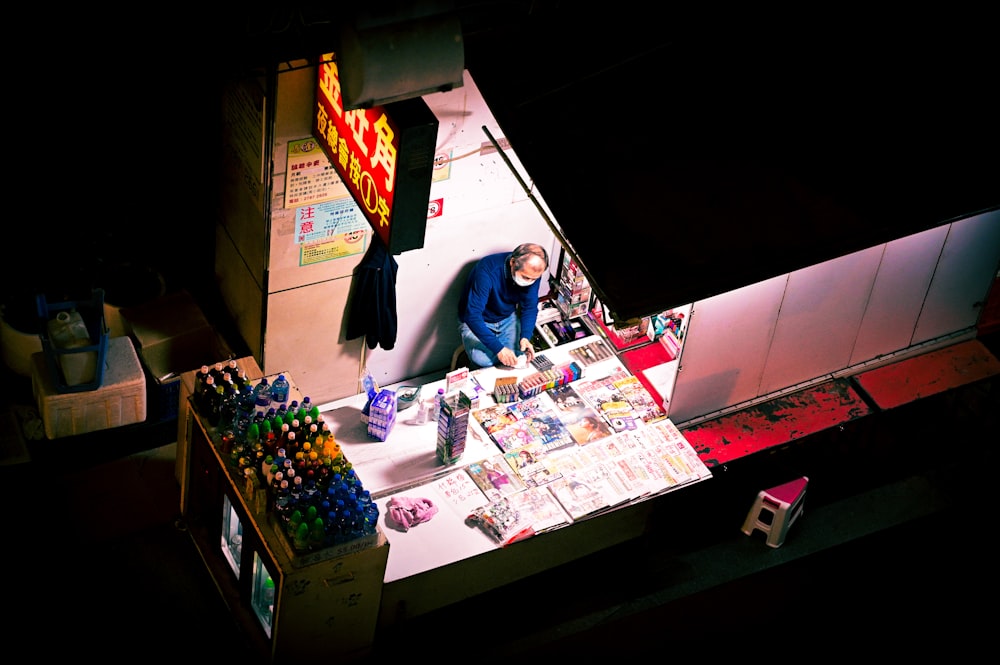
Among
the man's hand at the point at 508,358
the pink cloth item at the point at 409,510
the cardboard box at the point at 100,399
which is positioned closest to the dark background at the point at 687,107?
the cardboard box at the point at 100,399

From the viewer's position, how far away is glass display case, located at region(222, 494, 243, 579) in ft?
21.8

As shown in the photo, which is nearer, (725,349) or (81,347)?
(81,347)

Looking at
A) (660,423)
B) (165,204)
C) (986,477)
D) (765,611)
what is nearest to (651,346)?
(660,423)

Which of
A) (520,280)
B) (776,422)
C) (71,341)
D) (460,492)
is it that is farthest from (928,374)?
(71,341)

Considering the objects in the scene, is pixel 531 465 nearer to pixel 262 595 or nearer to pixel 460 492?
pixel 460 492

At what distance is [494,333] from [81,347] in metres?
2.81

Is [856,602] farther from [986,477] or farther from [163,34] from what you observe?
[163,34]

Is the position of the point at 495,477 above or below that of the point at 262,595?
above

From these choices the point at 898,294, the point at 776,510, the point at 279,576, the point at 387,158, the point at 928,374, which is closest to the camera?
the point at 387,158

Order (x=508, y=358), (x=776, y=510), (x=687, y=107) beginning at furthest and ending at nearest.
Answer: (x=508, y=358) → (x=776, y=510) → (x=687, y=107)

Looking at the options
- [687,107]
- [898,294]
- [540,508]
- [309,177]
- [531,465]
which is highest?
[687,107]

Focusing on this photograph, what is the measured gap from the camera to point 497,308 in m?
8.16

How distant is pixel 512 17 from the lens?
520 cm

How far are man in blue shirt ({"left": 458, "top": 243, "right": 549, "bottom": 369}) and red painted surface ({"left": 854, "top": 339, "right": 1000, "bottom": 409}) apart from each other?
263 centimetres
